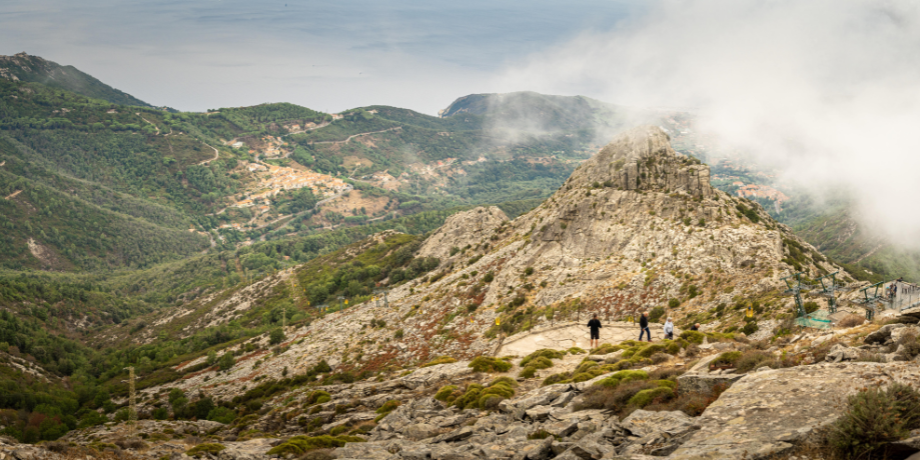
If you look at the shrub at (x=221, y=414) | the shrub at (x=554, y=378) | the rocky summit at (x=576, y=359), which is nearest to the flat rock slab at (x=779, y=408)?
the rocky summit at (x=576, y=359)

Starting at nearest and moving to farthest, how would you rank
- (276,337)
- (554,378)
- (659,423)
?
(659,423) → (554,378) → (276,337)

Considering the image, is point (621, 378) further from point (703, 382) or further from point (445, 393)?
point (445, 393)

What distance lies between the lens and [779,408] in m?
13.2

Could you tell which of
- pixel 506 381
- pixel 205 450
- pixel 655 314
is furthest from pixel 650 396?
pixel 655 314

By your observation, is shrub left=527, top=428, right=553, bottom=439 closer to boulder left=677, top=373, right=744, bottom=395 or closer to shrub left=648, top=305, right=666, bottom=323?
boulder left=677, top=373, right=744, bottom=395

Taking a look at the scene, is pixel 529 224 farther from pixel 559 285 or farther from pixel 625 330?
pixel 625 330

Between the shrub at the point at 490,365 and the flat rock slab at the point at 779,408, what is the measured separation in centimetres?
2146

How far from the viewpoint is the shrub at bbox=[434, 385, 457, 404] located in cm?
3077

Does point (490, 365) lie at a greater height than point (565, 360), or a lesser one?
lesser

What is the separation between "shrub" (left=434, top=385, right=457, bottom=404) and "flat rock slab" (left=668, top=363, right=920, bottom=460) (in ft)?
62.1

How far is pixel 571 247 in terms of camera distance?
66.5 m

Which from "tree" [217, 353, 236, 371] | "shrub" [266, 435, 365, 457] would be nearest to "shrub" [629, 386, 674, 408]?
"shrub" [266, 435, 365, 457]

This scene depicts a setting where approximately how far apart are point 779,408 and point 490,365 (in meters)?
24.4

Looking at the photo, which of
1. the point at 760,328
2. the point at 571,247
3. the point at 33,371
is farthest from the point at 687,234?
the point at 33,371
